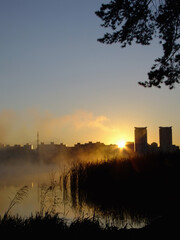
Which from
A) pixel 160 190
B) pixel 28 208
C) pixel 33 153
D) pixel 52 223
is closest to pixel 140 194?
pixel 160 190

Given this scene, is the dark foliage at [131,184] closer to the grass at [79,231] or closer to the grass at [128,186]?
the grass at [128,186]

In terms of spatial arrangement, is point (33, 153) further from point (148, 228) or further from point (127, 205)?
point (148, 228)

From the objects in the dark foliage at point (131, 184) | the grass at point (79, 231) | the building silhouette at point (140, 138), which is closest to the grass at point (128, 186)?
the dark foliage at point (131, 184)

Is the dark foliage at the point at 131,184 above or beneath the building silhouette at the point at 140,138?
beneath

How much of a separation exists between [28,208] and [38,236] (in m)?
11.6

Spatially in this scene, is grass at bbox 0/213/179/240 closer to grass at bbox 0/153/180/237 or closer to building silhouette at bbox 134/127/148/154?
grass at bbox 0/153/180/237

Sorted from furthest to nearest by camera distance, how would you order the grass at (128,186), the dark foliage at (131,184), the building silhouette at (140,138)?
the building silhouette at (140,138)
the dark foliage at (131,184)
the grass at (128,186)

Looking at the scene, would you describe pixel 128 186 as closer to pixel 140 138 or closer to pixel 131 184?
pixel 131 184

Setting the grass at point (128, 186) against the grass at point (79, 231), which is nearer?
the grass at point (79, 231)

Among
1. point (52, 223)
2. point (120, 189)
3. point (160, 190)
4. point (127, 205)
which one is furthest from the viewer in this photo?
point (120, 189)

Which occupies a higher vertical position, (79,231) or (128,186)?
(79,231)

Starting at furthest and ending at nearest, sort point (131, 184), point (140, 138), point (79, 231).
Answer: point (140, 138) → point (131, 184) → point (79, 231)

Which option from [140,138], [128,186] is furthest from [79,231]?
[140,138]

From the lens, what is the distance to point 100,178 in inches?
979
